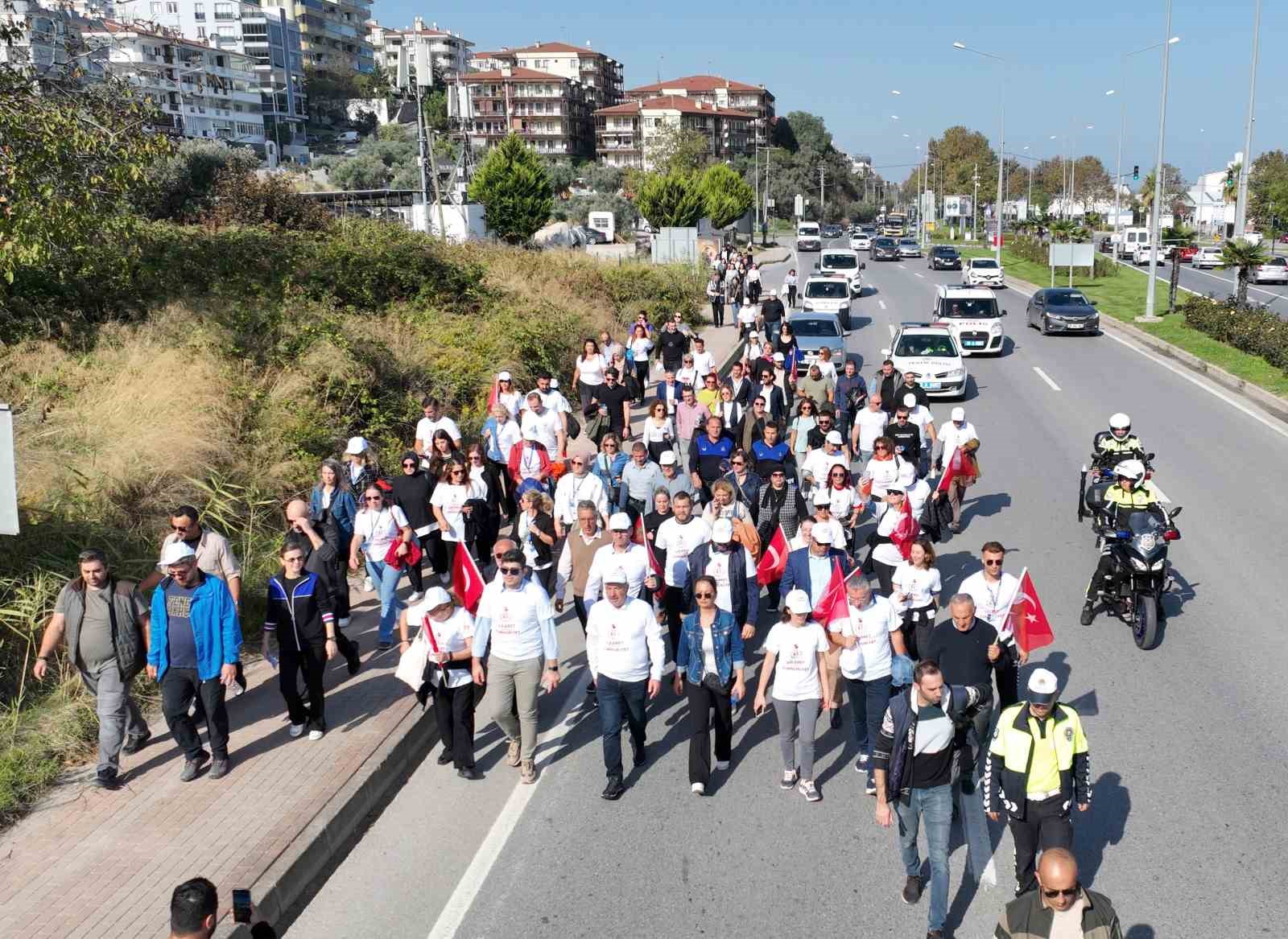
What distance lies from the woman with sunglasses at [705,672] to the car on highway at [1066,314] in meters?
28.3

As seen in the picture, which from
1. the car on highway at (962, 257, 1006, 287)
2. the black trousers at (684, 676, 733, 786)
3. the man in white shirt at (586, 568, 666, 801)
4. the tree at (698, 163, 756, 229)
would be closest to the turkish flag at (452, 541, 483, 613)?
the man in white shirt at (586, 568, 666, 801)

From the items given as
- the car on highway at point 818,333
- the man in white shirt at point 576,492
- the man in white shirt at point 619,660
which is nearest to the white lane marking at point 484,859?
the man in white shirt at point 619,660

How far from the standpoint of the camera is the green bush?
2617cm

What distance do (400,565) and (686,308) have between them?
26.3 metres

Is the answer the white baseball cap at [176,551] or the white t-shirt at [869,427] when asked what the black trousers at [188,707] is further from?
the white t-shirt at [869,427]

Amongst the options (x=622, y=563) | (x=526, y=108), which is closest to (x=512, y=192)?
(x=622, y=563)

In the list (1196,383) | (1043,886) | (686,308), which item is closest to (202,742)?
(1043,886)

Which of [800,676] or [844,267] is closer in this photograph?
[800,676]

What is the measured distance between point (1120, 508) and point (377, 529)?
7.16 meters

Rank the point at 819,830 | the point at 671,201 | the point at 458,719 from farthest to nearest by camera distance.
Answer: the point at 671,201
the point at 458,719
the point at 819,830

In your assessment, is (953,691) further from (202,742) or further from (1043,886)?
(202,742)

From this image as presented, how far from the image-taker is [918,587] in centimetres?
909

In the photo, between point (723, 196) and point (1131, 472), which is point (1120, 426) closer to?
point (1131, 472)

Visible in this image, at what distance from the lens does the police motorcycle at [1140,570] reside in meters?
10.4
